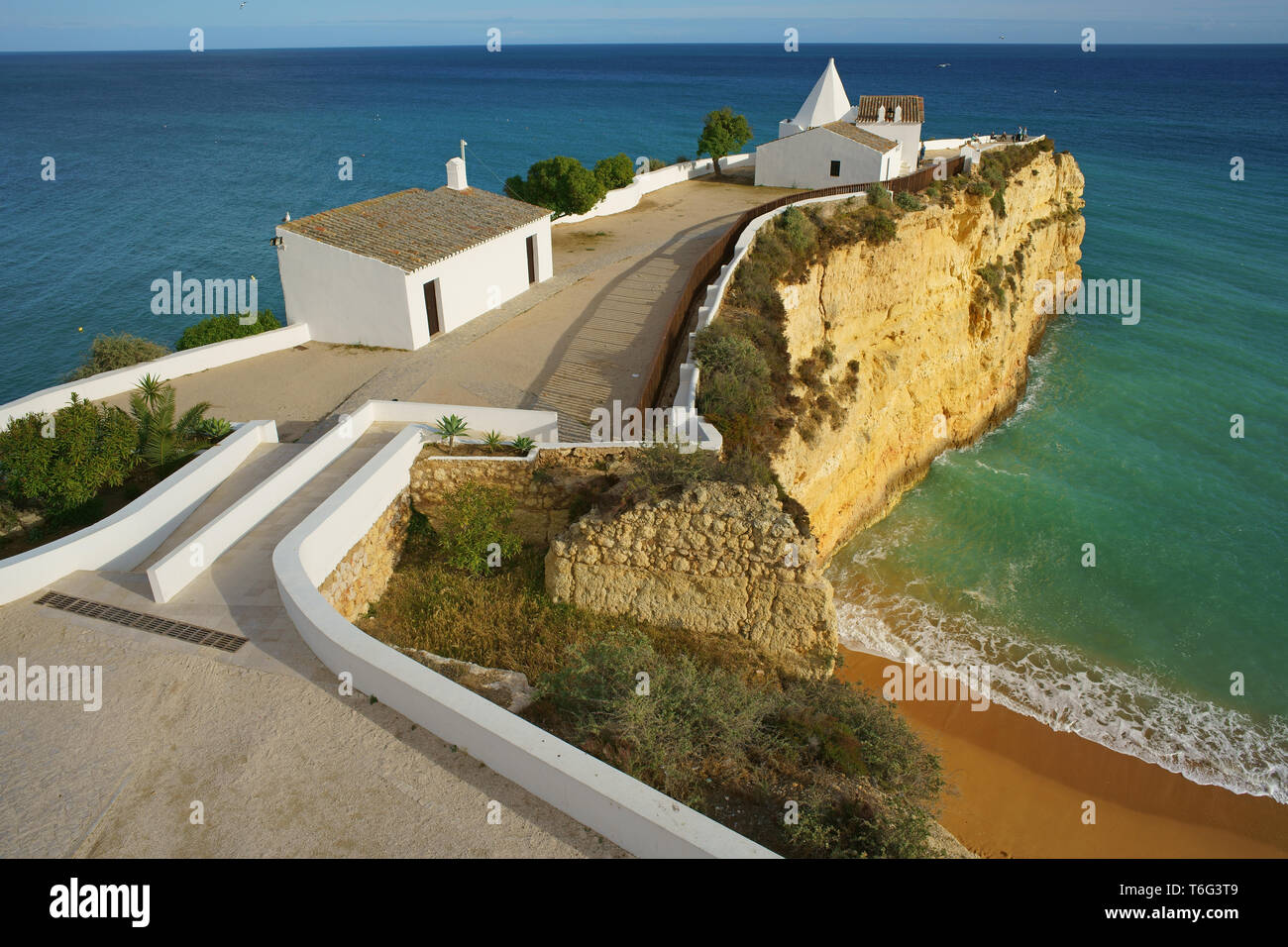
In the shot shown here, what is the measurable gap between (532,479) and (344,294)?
8.57 meters

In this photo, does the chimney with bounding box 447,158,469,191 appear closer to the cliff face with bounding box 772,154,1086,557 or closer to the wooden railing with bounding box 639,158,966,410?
the wooden railing with bounding box 639,158,966,410

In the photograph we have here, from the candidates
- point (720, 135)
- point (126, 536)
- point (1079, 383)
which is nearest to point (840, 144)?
point (720, 135)

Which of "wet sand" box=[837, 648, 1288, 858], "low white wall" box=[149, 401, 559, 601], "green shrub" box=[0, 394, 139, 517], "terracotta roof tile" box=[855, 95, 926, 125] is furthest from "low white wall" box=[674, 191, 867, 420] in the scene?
"terracotta roof tile" box=[855, 95, 926, 125]

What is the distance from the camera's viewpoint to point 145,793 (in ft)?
23.0

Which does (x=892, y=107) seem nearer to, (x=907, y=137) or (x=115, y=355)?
(x=907, y=137)

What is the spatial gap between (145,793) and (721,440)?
848cm

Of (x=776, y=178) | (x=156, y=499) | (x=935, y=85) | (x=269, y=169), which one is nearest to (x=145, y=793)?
(x=156, y=499)

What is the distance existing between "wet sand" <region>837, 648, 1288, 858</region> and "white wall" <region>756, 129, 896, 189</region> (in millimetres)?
22423

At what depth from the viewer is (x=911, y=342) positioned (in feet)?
73.9

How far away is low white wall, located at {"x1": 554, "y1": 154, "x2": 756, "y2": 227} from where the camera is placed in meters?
A: 28.7

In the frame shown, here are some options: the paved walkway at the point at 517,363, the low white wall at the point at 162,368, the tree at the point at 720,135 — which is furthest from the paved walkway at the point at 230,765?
the tree at the point at 720,135

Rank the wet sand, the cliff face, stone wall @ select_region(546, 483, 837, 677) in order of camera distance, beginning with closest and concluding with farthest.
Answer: stone wall @ select_region(546, 483, 837, 677) → the wet sand → the cliff face

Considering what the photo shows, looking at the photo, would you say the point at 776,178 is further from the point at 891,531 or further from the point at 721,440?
the point at 721,440

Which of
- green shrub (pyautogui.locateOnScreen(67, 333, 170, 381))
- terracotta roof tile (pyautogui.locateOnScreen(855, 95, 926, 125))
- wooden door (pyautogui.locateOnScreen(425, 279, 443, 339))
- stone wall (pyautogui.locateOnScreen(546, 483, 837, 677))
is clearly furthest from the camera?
terracotta roof tile (pyautogui.locateOnScreen(855, 95, 926, 125))
